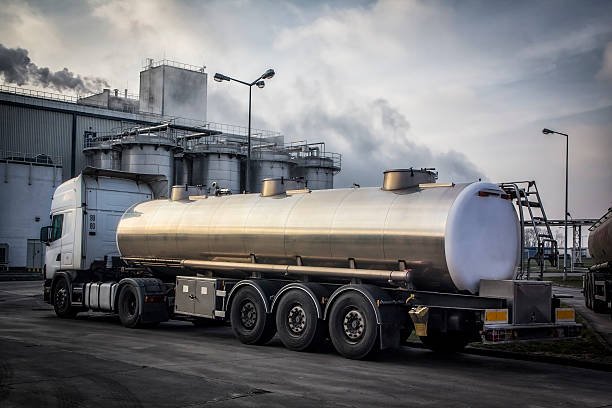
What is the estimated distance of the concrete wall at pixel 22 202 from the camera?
52375 mm

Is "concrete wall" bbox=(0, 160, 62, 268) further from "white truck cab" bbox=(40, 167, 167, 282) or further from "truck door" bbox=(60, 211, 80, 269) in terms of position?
"truck door" bbox=(60, 211, 80, 269)

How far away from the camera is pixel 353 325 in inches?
508

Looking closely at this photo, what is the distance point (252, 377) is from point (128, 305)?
28.8 feet

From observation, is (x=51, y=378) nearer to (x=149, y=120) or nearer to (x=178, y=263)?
(x=178, y=263)

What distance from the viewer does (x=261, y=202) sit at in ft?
51.7

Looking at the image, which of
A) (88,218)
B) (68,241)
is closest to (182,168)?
(68,241)

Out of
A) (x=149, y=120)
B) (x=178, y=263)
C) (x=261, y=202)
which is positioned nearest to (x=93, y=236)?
(x=178, y=263)

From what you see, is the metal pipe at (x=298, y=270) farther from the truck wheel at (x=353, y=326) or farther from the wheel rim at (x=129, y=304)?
the wheel rim at (x=129, y=304)

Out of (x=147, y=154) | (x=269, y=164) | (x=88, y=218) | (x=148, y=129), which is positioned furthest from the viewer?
(x=148, y=129)

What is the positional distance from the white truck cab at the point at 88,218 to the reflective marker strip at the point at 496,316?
40.5 feet

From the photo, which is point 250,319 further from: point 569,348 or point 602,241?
point 602,241

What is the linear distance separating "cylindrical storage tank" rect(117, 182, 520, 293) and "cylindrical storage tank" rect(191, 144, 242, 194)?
35.5m

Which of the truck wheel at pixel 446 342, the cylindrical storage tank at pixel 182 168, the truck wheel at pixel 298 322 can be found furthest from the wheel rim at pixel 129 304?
the cylindrical storage tank at pixel 182 168

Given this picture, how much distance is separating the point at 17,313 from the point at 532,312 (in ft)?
54.0
